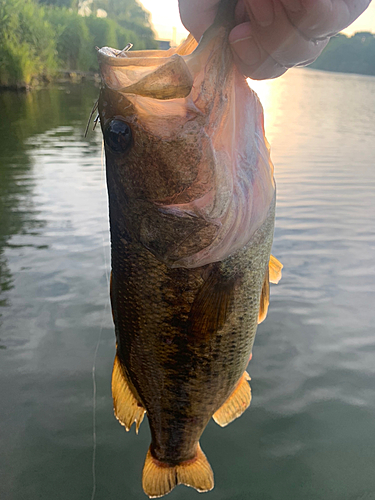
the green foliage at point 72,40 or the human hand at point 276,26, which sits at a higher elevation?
the green foliage at point 72,40

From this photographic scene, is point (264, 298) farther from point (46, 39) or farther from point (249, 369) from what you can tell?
point (46, 39)

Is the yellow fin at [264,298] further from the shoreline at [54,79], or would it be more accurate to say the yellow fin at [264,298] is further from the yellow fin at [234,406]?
the shoreline at [54,79]

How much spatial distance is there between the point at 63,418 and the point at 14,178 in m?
6.93

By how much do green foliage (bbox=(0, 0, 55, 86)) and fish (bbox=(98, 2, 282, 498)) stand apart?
93.2 feet

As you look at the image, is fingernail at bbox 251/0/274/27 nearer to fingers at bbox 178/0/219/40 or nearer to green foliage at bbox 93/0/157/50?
fingers at bbox 178/0/219/40

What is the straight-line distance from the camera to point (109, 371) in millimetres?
3686

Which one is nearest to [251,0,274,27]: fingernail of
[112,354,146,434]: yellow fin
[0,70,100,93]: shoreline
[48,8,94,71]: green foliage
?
[112,354,146,434]: yellow fin

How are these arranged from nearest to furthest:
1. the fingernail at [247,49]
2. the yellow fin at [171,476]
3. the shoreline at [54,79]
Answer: the fingernail at [247,49] → the yellow fin at [171,476] → the shoreline at [54,79]

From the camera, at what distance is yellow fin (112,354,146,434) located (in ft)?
6.42

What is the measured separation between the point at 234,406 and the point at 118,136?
1427 millimetres

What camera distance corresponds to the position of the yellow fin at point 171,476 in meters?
2.02

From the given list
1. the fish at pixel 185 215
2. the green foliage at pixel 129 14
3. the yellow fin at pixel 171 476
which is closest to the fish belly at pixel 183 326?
the fish at pixel 185 215

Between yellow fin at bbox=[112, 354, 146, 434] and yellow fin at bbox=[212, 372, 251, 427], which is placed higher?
yellow fin at bbox=[112, 354, 146, 434]

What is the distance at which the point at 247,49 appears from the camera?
127 centimetres
